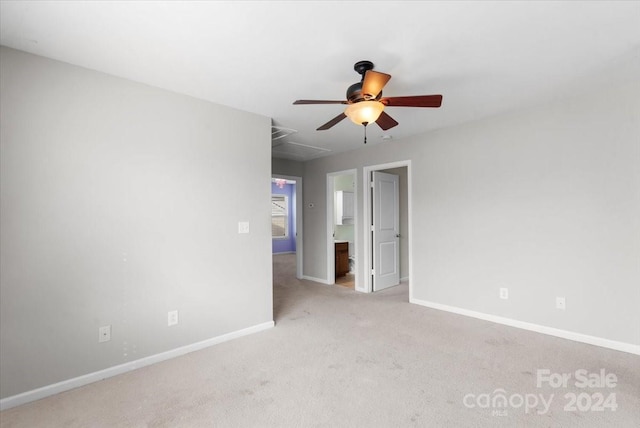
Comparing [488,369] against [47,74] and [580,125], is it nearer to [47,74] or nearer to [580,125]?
[580,125]

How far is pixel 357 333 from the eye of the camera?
319 centimetres

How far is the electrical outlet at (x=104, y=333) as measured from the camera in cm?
233

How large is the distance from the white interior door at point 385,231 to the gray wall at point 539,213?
799 millimetres

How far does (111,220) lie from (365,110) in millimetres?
2132

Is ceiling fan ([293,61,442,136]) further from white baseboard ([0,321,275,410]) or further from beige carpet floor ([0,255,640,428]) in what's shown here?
white baseboard ([0,321,275,410])

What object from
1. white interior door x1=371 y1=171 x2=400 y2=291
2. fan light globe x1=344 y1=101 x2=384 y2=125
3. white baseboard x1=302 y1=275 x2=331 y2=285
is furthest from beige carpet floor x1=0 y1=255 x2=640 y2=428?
white baseboard x1=302 y1=275 x2=331 y2=285

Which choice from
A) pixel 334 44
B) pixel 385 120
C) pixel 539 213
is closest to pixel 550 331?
pixel 539 213

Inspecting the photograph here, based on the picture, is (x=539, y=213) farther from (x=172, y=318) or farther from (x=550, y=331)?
(x=172, y=318)

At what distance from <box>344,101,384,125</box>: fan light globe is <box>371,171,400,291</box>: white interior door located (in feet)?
9.26

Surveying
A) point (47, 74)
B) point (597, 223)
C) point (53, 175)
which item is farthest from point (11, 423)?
point (597, 223)

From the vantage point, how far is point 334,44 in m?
2.02

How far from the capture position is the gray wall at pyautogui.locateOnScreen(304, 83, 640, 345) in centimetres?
270

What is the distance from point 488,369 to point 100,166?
3451 mm

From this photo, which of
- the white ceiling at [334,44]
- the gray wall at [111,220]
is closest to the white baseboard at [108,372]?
the gray wall at [111,220]
